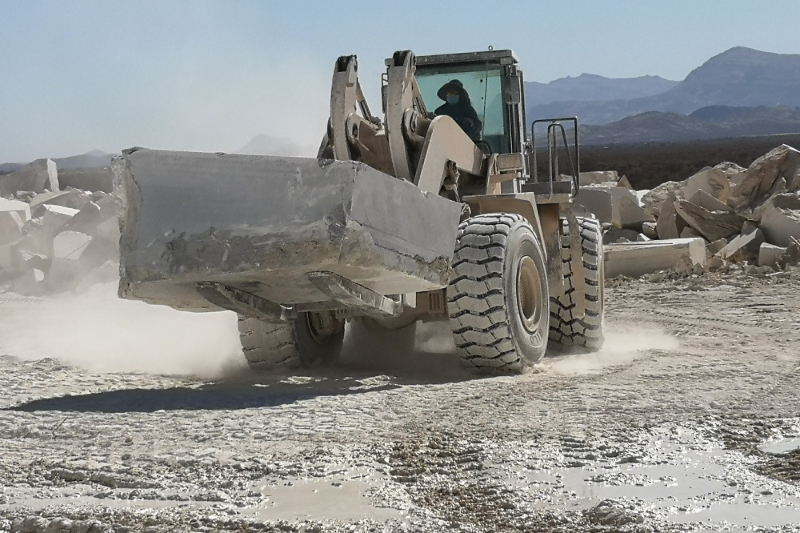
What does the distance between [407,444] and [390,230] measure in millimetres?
1517

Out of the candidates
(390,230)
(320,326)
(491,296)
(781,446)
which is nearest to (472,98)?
(320,326)

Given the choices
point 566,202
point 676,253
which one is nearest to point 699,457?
point 566,202

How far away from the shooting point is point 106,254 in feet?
51.1

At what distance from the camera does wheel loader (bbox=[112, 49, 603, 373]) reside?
6.28 metres

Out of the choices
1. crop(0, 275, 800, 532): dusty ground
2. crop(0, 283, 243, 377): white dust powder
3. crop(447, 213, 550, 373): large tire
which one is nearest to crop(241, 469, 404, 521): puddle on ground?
crop(0, 275, 800, 532): dusty ground

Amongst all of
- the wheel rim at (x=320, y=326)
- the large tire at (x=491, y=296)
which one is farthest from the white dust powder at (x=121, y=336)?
the large tire at (x=491, y=296)

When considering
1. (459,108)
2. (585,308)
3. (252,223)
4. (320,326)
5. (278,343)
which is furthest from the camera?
(459,108)

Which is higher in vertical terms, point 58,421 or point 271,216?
point 271,216

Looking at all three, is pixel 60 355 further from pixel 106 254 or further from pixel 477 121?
pixel 106 254

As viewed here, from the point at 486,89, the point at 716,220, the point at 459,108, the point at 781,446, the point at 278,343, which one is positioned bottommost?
the point at 781,446

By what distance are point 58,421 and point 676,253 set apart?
32.8 ft

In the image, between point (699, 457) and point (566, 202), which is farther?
point (566, 202)

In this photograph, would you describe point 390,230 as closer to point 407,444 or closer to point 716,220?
point 407,444

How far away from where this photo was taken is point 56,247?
15789mm
